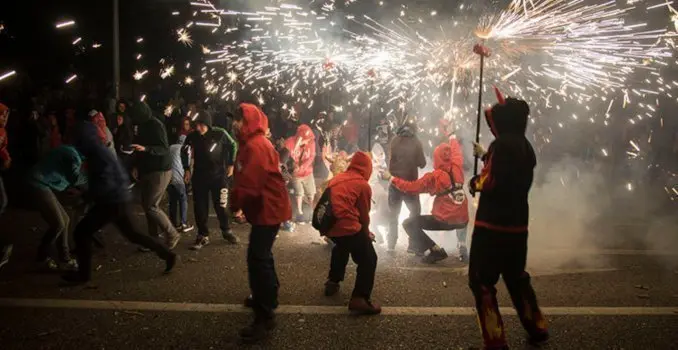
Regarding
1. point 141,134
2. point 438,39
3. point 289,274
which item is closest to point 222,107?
point 438,39

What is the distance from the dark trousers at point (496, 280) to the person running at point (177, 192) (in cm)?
492

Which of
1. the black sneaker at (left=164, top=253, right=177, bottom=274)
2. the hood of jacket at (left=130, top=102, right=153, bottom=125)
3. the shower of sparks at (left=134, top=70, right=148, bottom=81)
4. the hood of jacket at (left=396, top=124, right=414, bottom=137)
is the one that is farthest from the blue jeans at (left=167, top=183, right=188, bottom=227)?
the shower of sparks at (left=134, top=70, right=148, bottom=81)

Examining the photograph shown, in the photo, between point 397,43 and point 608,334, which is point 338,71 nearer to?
point 397,43

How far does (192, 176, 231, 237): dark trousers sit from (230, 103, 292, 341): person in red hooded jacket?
280 centimetres

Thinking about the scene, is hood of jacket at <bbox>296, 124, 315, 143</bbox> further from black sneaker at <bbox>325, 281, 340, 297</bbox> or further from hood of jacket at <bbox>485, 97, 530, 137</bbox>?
hood of jacket at <bbox>485, 97, 530, 137</bbox>

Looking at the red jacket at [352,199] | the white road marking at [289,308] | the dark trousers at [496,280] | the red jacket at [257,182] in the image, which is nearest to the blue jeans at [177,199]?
the white road marking at [289,308]

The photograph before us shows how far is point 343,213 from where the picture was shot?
511 cm

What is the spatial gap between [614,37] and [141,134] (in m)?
7.66

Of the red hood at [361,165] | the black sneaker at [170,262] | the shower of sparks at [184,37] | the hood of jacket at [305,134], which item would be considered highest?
the shower of sparks at [184,37]

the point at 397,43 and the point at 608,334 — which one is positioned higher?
the point at 397,43

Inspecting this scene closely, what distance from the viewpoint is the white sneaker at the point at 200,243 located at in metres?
7.05

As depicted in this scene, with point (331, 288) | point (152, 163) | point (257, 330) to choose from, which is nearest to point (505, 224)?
point (331, 288)

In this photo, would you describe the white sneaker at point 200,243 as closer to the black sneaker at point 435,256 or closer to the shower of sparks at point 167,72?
the black sneaker at point 435,256

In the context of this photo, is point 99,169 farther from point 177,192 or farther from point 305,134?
point 305,134
